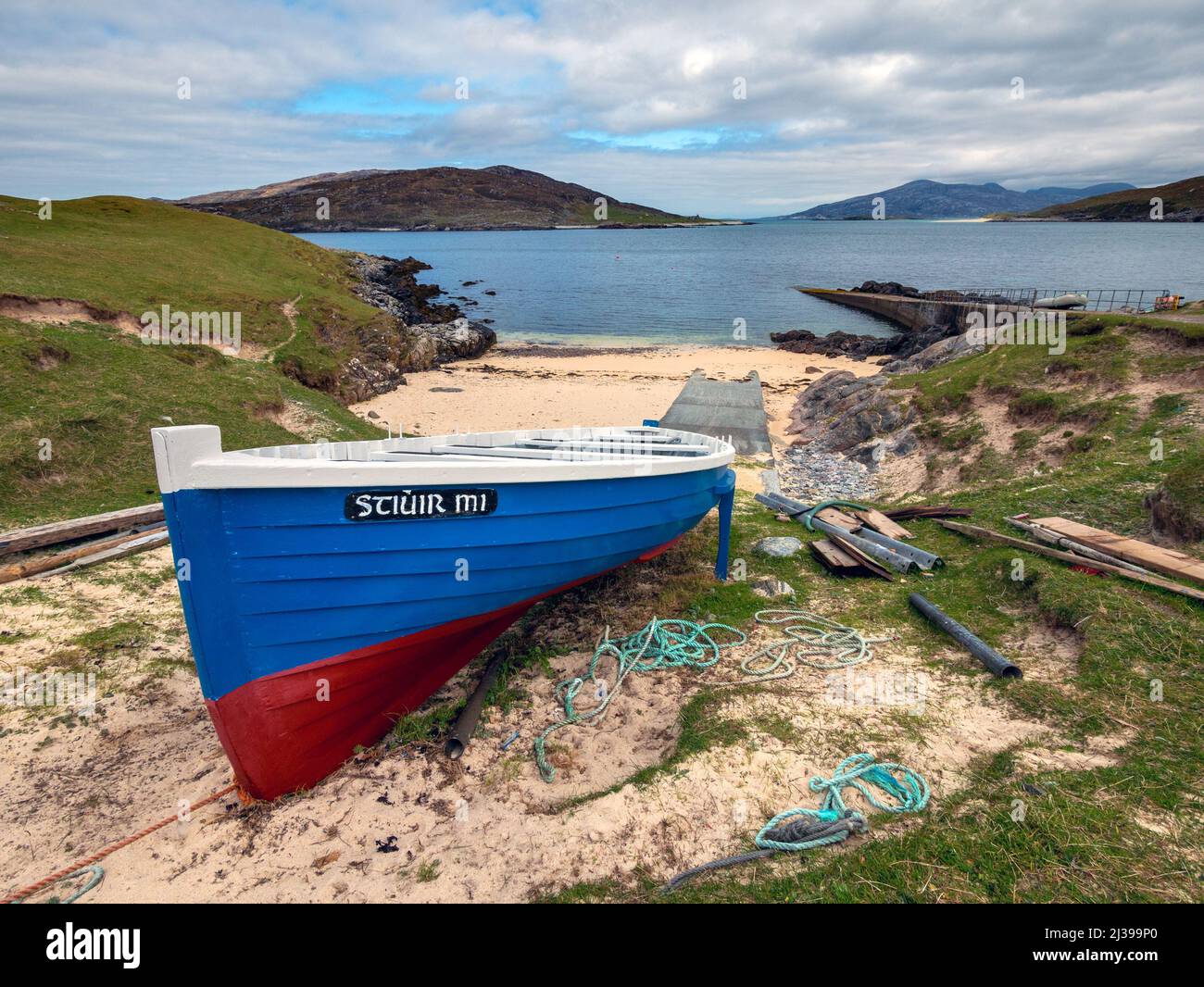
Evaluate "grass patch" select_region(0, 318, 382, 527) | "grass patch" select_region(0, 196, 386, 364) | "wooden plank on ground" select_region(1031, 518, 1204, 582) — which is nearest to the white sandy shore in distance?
"grass patch" select_region(0, 196, 386, 364)

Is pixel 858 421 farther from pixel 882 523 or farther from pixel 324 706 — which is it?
pixel 324 706

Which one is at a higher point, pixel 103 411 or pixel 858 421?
pixel 103 411

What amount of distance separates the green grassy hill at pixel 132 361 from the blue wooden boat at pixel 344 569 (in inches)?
256

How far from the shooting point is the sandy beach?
1978 centimetres

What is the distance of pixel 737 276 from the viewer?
7912 cm

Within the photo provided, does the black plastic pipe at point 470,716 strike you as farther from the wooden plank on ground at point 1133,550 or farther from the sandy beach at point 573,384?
the sandy beach at point 573,384

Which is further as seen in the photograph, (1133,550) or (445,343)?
(445,343)

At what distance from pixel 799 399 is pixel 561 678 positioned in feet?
60.7

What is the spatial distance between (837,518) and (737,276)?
75631mm

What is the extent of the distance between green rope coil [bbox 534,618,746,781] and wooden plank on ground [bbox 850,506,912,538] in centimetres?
369

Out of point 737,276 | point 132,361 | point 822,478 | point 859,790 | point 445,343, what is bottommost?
point 859,790

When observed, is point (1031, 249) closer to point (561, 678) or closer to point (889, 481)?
point (889, 481)

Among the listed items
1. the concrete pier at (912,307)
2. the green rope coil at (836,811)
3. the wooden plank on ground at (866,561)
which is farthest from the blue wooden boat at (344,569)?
the concrete pier at (912,307)

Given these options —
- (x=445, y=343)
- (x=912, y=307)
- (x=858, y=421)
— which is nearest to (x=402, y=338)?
(x=445, y=343)
